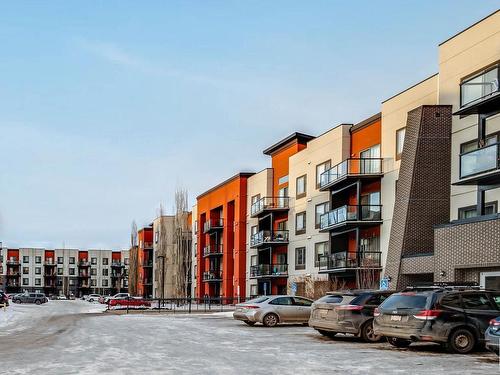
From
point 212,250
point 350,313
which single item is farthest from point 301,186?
point 350,313

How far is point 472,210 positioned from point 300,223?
24.8 m

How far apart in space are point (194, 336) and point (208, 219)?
58.9m

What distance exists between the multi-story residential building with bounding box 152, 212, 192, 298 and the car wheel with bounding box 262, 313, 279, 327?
180ft

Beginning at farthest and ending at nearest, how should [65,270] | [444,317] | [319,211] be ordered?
1. [65,270]
2. [319,211]
3. [444,317]

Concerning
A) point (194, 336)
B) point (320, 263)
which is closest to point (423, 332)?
point (194, 336)

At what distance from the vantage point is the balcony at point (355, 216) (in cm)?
4150

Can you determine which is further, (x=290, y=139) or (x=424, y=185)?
(x=290, y=139)

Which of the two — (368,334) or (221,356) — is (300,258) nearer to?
(368,334)

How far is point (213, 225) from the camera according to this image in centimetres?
7756

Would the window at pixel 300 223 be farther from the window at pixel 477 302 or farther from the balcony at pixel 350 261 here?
the window at pixel 477 302

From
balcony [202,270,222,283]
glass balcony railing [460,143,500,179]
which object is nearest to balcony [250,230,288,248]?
balcony [202,270,222,283]

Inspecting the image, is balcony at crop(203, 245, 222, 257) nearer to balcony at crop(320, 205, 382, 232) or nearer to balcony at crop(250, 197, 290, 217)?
balcony at crop(250, 197, 290, 217)

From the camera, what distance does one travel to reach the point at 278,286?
60.2 metres

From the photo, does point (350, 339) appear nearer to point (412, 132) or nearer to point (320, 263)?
point (412, 132)
